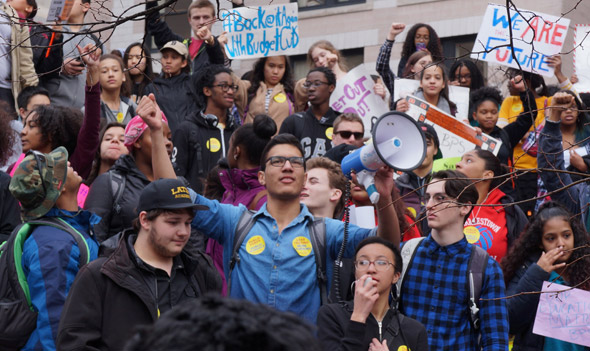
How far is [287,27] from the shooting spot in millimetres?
10102

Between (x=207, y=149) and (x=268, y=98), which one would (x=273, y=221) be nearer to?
(x=207, y=149)

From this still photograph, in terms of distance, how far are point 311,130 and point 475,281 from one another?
362cm

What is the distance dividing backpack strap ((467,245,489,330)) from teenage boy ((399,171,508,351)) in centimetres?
2

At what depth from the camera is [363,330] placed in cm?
476

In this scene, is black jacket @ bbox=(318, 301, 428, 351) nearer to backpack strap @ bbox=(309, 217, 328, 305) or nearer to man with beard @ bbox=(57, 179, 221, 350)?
backpack strap @ bbox=(309, 217, 328, 305)

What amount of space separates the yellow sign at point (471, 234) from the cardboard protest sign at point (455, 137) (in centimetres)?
170

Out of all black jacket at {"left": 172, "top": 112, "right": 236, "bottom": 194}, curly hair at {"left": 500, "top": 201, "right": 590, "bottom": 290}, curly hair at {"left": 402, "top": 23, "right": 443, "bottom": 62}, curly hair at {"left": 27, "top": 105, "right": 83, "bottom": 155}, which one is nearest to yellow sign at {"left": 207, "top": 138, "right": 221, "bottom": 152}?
black jacket at {"left": 172, "top": 112, "right": 236, "bottom": 194}

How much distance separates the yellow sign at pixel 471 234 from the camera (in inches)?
262

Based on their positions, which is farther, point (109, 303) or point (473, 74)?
point (473, 74)

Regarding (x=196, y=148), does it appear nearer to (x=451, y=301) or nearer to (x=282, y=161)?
(x=282, y=161)

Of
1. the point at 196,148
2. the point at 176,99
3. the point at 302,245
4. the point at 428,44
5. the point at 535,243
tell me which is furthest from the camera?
the point at 428,44

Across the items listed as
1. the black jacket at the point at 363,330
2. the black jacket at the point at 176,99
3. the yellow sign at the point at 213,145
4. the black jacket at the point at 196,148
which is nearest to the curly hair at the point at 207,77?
the black jacket at the point at 196,148

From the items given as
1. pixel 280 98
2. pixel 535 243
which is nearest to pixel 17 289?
pixel 535 243

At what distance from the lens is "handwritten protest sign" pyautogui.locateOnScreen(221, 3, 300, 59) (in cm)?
1005
